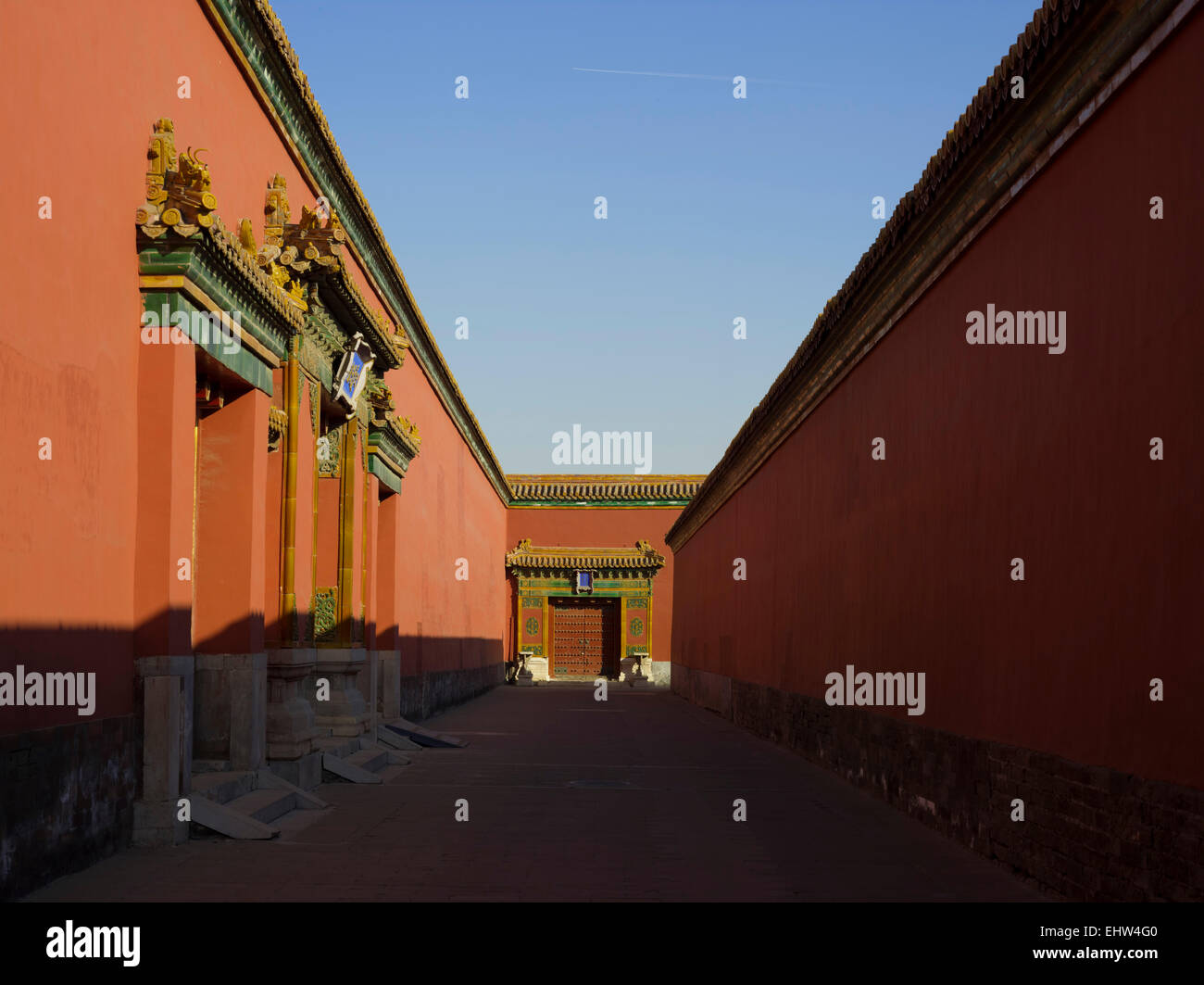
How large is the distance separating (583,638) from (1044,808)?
37.4 m

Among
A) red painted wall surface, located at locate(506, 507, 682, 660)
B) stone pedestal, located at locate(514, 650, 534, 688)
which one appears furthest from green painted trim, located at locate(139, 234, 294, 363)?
red painted wall surface, located at locate(506, 507, 682, 660)

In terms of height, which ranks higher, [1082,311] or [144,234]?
[144,234]

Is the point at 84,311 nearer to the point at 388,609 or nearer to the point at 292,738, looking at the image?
the point at 292,738

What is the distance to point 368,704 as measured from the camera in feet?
54.5

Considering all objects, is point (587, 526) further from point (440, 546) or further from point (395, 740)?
point (395, 740)

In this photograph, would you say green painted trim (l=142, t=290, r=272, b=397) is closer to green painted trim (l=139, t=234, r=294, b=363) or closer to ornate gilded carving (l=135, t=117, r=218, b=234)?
green painted trim (l=139, t=234, r=294, b=363)

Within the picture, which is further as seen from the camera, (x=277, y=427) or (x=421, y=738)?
(x=421, y=738)

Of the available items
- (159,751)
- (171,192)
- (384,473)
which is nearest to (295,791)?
(159,751)

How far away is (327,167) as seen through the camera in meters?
15.4

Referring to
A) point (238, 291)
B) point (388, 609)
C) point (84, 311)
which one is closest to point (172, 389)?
point (84, 311)

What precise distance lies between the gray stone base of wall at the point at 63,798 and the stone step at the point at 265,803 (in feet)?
4.50
